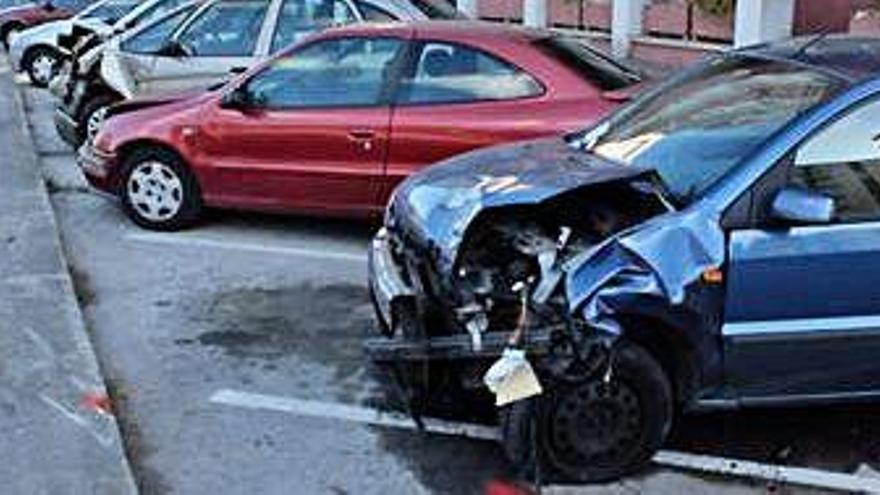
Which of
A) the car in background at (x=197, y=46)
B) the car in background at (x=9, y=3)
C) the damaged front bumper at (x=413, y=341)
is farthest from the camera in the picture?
the car in background at (x=9, y=3)

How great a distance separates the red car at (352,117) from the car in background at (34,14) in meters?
15.5

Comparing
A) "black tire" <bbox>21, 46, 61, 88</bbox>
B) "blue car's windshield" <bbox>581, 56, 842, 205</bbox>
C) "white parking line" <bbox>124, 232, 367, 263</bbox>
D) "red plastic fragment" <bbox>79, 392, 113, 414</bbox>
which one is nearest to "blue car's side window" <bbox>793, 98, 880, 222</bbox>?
"blue car's windshield" <bbox>581, 56, 842, 205</bbox>

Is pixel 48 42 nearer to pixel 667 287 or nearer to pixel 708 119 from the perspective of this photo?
pixel 708 119

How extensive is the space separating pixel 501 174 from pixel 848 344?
1.52 metres

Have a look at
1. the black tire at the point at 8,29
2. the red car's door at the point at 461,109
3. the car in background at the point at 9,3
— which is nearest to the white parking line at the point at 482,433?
the red car's door at the point at 461,109

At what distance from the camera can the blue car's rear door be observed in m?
5.12

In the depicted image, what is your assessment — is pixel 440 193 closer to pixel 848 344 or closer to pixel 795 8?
pixel 848 344

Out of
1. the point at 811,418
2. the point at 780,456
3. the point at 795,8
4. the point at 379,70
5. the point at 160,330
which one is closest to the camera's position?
the point at 780,456

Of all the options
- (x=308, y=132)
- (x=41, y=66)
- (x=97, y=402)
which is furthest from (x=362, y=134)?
(x=41, y=66)

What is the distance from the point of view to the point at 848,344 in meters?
5.21

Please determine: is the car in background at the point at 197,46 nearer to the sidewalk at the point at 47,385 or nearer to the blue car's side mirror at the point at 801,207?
the sidewalk at the point at 47,385

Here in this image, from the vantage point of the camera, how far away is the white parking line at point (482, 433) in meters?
5.35

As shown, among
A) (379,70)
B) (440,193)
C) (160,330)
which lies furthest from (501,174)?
(379,70)

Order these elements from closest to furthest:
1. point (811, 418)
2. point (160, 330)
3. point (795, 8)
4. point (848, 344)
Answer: point (848, 344), point (811, 418), point (160, 330), point (795, 8)
